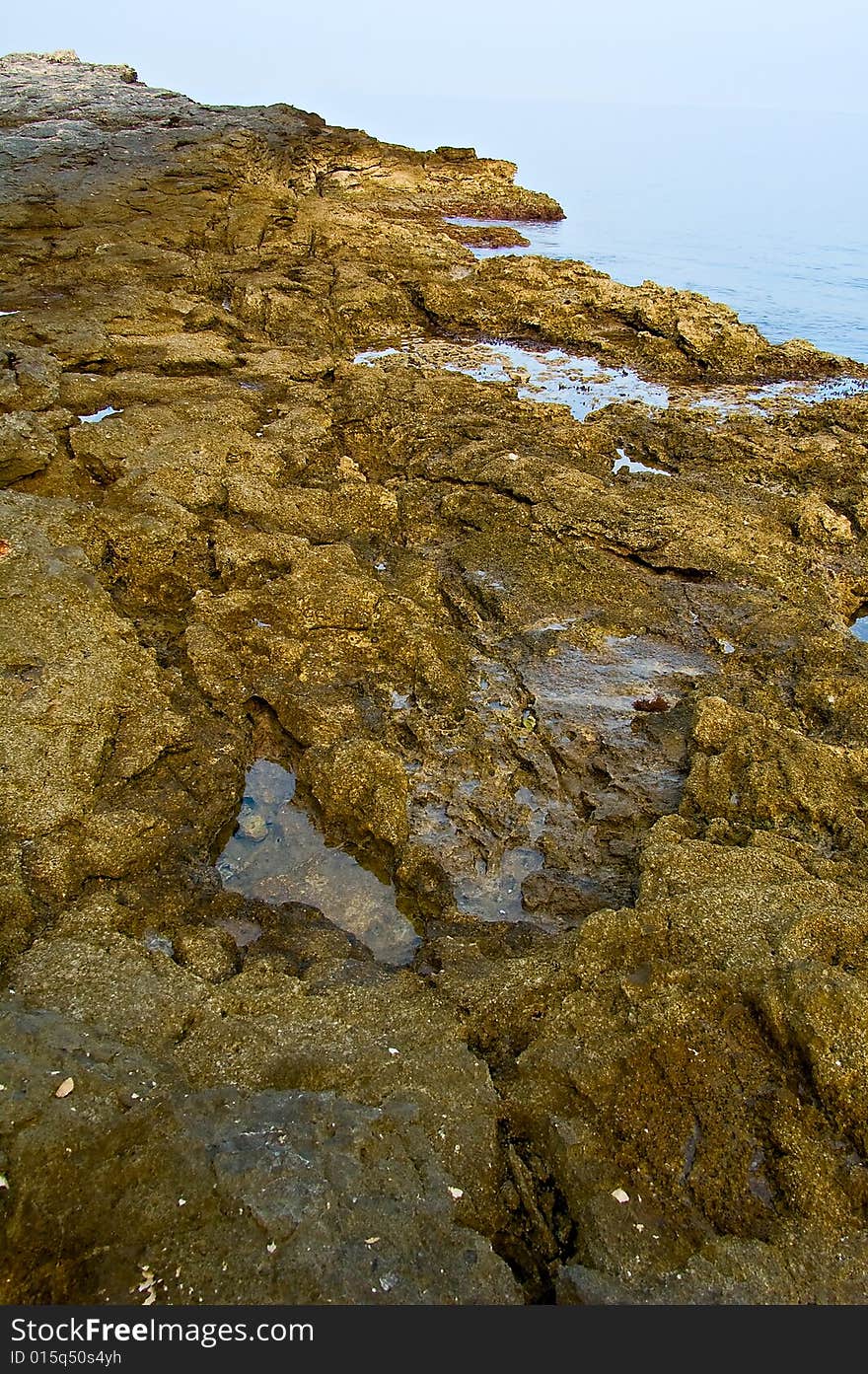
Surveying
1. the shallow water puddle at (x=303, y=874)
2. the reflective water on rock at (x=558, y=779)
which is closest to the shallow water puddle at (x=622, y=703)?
the reflective water on rock at (x=558, y=779)

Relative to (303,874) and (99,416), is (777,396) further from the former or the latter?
(303,874)

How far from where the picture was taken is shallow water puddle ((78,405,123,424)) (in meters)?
12.0

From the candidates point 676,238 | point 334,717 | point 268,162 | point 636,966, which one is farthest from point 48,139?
point 636,966

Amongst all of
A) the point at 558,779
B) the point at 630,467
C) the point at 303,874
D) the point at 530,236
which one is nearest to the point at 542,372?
the point at 630,467

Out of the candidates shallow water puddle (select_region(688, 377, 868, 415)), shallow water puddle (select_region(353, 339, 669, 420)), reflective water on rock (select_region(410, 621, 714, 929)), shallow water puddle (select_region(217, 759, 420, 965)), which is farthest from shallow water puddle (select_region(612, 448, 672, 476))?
shallow water puddle (select_region(217, 759, 420, 965))

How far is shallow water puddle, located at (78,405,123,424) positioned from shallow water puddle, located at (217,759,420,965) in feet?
23.2

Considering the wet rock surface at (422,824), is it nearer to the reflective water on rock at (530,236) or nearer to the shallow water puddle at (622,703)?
the shallow water puddle at (622,703)

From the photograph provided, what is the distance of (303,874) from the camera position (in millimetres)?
6707

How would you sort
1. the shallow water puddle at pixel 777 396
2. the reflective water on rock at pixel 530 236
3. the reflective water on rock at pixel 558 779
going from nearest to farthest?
the reflective water on rock at pixel 558 779
the shallow water puddle at pixel 777 396
the reflective water on rock at pixel 530 236

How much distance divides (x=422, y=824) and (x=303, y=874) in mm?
1026

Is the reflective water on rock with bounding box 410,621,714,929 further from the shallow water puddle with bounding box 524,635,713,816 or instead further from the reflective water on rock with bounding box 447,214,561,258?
the reflective water on rock with bounding box 447,214,561,258

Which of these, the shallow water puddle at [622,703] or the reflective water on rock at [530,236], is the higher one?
the reflective water on rock at [530,236]

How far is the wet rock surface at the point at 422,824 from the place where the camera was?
3.74 meters

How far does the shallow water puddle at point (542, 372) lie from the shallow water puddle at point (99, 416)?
482 centimetres
